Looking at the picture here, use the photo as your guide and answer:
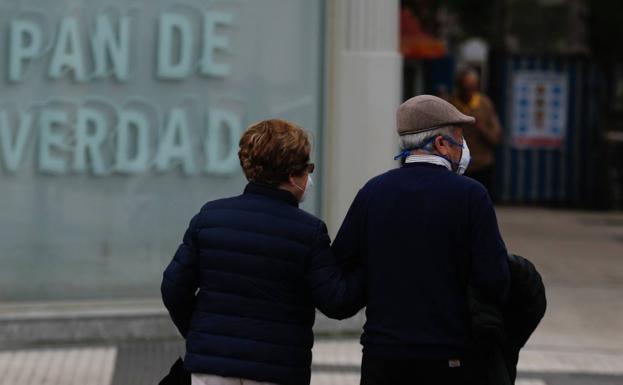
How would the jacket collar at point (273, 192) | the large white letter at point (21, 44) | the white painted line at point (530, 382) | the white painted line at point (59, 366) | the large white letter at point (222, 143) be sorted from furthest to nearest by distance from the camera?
1. the large white letter at point (222, 143)
2. the large white letter at point (21, 44)
3. the white painted line at point (530, 382)
4. the white painted line at point (59, 366)
5. the jacket collar at point (273, 192)

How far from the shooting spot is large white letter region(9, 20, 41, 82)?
26.8ft

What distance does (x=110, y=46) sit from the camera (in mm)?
8312

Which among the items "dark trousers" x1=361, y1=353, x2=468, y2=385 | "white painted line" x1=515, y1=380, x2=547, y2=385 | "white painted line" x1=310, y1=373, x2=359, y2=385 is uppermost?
"dark trousers" x1=361, y1=353, x2=468, y2=385

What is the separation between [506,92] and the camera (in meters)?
19.9

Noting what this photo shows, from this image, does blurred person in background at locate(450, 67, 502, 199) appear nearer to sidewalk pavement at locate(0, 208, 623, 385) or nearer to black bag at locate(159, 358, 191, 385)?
sidewalk pavement at locate(0, 208, 623, 385)

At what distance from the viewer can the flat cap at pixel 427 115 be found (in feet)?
14.1

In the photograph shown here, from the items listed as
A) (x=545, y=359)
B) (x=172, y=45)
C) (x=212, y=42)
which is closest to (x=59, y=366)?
(x=172, y=45)

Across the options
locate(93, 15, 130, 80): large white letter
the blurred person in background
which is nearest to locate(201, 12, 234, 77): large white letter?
locate(93, 15, 130, 80): large white letter

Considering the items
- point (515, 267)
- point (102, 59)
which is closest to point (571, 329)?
point (102, 59)

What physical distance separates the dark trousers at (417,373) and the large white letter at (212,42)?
4.55 meters

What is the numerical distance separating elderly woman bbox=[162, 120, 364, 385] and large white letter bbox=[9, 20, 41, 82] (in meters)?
4.21

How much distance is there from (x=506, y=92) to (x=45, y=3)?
1252cm

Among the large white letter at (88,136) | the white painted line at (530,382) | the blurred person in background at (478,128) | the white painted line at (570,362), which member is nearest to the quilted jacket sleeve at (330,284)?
the white painted line at (530,382)

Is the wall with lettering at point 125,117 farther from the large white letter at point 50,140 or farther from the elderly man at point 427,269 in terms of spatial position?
the elderly man at point 427,269
